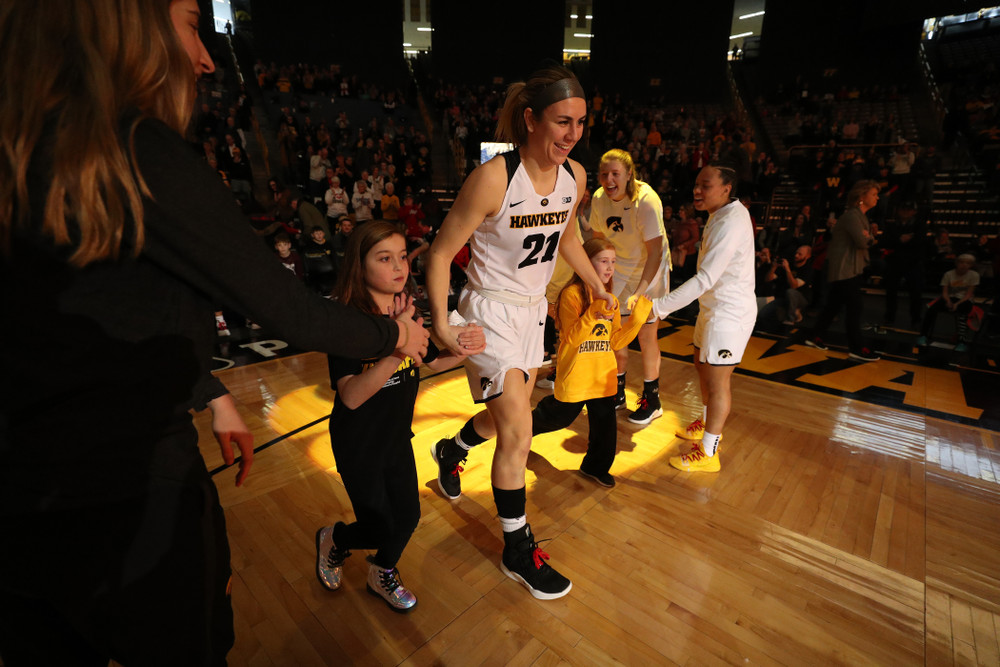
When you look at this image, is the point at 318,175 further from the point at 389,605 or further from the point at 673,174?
the point at 389,605

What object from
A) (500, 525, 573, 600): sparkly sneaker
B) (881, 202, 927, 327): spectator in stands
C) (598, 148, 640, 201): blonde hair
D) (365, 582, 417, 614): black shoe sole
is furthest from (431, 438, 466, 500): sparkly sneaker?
(881, 202, 927, 327): spectator in stands

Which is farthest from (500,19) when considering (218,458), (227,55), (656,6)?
(218,458)

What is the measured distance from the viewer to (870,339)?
6.33 metres

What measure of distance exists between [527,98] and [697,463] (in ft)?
8.05

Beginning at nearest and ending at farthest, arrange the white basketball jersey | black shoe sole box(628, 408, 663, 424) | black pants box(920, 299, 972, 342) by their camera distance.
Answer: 1. the white basketball jersey
2. black shoe sole box(628, 408, 663, 424)
3. black pants box(920, 299, 972, 342)

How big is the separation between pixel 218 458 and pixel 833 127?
1765 cm

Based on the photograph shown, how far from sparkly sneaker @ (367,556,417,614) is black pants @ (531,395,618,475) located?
3.65ft

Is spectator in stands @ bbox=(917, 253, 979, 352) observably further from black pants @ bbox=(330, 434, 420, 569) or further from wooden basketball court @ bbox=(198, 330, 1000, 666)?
black pants @ bbox=(330, 434, 420, 569)

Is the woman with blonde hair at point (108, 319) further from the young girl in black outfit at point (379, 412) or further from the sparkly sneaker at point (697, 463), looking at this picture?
the sparkly sneaker at point (697, 463)

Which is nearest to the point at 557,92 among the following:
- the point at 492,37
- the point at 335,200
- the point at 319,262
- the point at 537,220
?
the point at 537,220

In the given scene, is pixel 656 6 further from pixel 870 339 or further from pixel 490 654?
pixel 490 654

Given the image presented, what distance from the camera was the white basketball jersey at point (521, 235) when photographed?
6.66 feet

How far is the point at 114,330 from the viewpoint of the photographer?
2.59 feet

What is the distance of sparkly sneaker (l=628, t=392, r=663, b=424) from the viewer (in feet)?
12.6
